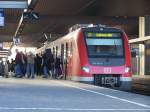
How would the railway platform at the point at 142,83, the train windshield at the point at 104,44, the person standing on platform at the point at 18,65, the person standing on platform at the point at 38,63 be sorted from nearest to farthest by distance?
1. the train windshield at the point at 104,44
2. the person standing on platform at the point at 18,65
3. the railway platform at the point at 142,83
4. the person standing on platform at the point at 38,63

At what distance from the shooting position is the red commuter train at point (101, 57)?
955 inches

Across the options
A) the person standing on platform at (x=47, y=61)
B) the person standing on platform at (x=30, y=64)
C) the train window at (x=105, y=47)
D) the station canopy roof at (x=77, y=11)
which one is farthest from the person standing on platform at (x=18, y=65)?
the train window at (x=105, y=47)

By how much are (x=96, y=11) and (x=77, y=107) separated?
2769cm

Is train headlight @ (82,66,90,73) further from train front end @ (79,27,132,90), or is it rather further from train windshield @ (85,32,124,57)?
train windshield @ (85,32,124,57)

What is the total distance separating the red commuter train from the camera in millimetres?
24266

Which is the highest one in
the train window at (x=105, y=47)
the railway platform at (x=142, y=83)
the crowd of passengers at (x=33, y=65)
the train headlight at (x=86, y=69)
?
the train window at (x=105, y=47)

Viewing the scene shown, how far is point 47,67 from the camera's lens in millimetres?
31906

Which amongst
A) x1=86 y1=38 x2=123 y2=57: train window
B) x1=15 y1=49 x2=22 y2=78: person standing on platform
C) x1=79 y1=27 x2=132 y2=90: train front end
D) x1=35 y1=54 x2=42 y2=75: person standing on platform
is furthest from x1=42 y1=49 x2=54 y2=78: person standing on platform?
x1=86 y1=38 x2=123 y2=57: train window

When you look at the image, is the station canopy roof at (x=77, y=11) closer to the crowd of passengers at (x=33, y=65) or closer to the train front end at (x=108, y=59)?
the crowd of passengers at (x=33, y=65)

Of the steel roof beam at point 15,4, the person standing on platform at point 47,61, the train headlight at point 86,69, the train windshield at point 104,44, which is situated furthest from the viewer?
the steel roof beam at point 15,4

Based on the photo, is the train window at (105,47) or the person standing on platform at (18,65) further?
the person standing on platform at (18,65)

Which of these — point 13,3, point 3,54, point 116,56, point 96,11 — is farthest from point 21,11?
point 3,54

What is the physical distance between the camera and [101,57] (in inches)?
965

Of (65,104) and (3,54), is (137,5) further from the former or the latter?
(3,54)
